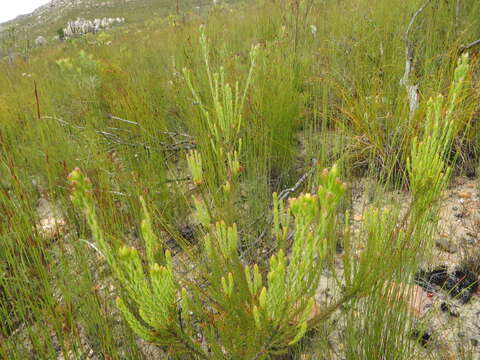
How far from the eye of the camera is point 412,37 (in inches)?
100

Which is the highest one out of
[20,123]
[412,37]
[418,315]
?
[412,37]

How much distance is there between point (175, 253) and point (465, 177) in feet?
5.72

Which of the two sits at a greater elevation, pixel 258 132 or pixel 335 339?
pixel 258 132

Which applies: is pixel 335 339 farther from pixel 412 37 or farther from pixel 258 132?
pixel 412 37

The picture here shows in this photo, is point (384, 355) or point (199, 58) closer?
point (384, 355)

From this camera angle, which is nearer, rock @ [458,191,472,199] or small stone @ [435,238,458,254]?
small stone @ [435,238,458,254]

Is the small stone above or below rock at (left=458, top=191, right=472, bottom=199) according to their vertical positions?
below

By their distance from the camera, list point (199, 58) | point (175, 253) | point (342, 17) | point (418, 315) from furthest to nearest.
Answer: point (342, 17)
point (199, 58)
point (175, 253)
point (418, 315)

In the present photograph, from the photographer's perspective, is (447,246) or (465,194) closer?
(447,246)

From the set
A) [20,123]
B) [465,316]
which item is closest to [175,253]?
[465,316]

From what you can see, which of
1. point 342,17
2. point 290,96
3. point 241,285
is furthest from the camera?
point 342,17

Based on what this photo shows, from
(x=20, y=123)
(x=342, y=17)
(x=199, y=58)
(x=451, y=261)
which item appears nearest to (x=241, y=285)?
(x=451, y=261)

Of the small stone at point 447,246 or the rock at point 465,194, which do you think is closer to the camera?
the small stone at point 447,246

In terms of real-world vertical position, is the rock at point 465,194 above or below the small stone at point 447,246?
above
